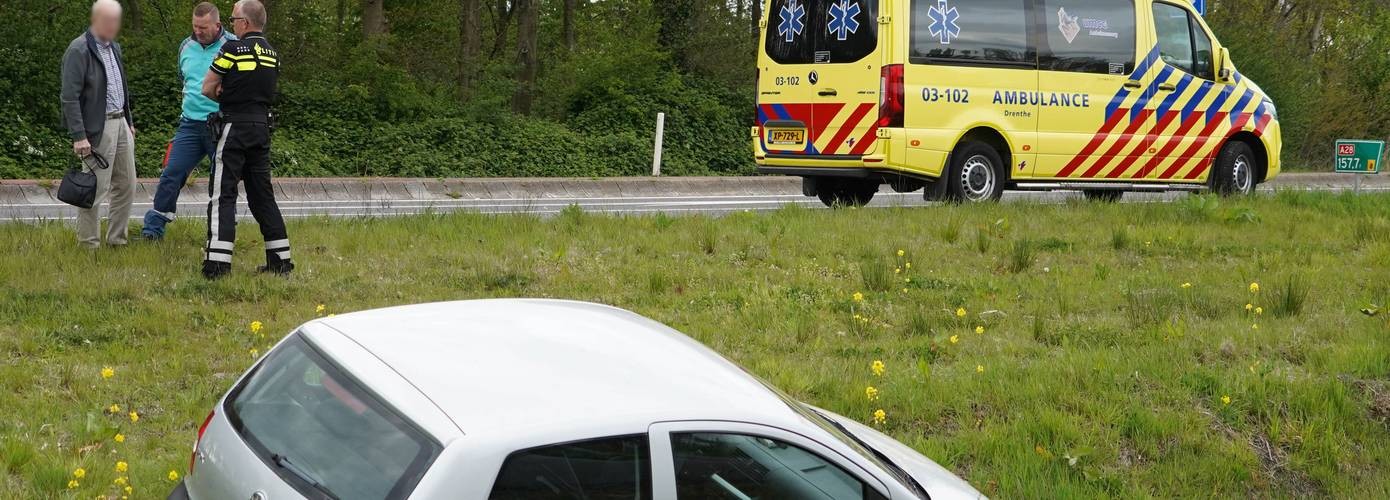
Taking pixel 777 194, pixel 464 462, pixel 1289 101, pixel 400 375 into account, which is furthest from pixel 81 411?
pixel 1289 101

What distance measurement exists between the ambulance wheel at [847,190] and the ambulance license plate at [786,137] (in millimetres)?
1049

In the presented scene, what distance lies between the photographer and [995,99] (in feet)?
42.2

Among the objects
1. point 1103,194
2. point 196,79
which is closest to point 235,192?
point 196,79

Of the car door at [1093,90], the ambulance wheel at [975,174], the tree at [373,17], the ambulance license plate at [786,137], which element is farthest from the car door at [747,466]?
the tree at [373,17]

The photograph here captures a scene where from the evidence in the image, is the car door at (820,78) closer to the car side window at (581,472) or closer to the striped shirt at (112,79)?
the striped shirt at (112,79)

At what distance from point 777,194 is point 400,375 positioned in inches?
595

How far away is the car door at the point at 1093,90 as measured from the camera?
13.2 meters

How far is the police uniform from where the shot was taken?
790cm

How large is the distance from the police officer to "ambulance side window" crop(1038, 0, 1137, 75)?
7.67 metres

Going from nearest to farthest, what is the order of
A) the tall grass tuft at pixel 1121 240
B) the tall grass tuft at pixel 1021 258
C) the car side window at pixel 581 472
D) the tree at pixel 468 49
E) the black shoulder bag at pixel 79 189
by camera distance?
the car side window at pixel 581 472, the black shoulder bag at pixel 79 189, the tall grass tuft at pixel 1021 258, the tall grass tuft at pixel 1121 240, the tree at pixel 468 49

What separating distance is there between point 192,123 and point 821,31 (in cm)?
596

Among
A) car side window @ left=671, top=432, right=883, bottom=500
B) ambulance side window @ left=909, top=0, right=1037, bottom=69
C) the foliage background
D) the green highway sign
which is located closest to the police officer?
car side window @ left=671, top=432, right=883, bottom=500

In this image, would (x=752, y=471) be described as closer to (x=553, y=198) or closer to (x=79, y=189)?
(x=79, y=189)

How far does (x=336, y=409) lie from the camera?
331 centimetres
